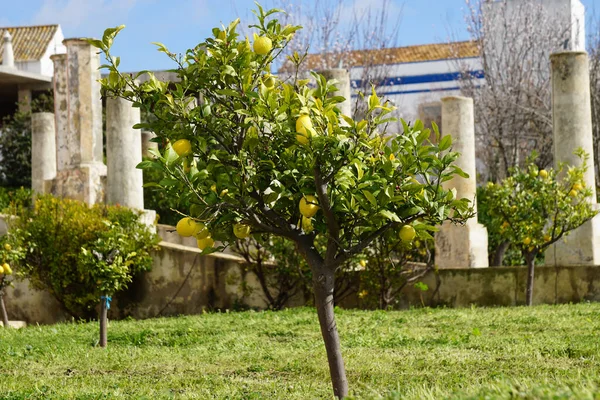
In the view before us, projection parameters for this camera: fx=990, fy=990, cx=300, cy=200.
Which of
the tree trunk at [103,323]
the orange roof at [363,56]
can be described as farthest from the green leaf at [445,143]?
the orange roof at [363,56]

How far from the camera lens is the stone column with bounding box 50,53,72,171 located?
57.0 ft

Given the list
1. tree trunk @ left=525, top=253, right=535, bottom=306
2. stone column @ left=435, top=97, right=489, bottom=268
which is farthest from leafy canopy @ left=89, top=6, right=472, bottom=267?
stone column @ left=435, top=97, right=489, bottom=268

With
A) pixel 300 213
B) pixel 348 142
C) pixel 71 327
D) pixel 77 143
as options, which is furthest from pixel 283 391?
pixel 77 143

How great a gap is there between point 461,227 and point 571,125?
2.20 metres

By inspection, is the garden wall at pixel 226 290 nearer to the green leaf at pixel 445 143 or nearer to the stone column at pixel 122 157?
the stone column at pixel 122 157

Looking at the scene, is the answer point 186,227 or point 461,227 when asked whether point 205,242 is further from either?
point 461,227

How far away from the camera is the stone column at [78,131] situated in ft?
56.4

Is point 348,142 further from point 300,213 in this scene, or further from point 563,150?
point 563,150

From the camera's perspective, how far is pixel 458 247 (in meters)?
15.1

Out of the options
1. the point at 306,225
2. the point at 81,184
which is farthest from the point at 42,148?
the point at 306,225

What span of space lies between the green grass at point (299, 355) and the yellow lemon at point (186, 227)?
141 centimetres

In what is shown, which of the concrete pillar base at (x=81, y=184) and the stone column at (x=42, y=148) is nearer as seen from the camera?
the concrete pillar base at (x=81, y=184)

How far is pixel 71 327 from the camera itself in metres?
12.4

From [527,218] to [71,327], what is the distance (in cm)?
622
